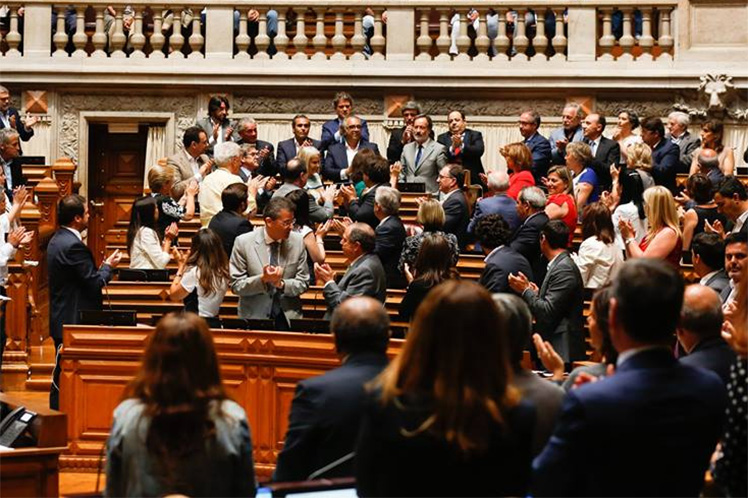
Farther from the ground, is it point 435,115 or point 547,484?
point 435,115

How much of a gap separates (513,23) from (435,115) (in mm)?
1302

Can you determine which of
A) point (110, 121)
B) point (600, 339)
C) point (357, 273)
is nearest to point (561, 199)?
point (357, 273)

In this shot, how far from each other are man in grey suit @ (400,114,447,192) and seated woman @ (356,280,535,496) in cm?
818

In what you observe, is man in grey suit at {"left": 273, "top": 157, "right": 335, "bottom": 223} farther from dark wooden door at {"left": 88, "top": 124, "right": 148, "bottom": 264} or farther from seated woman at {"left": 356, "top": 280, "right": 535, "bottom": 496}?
seated woman at {"left": 356, "top": 280, "right": 535, "bottom": 496}

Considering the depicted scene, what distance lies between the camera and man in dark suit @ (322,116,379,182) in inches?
474

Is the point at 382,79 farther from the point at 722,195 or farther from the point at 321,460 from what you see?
the point at 321,460

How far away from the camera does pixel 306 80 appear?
50.1ft

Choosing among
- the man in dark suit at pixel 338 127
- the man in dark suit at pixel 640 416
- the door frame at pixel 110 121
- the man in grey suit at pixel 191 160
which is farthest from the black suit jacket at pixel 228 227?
the door frame at pixel 110 121

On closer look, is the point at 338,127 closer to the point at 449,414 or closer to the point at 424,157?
the point at 424,157

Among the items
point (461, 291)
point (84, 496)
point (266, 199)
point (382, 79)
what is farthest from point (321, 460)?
point (382, 79)

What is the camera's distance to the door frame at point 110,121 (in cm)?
1546

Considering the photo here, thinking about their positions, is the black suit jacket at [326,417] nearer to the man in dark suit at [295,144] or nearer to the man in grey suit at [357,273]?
the man in grey suit at [357,273]

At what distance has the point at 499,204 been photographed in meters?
9.63

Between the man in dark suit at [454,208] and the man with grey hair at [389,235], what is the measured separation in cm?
80
